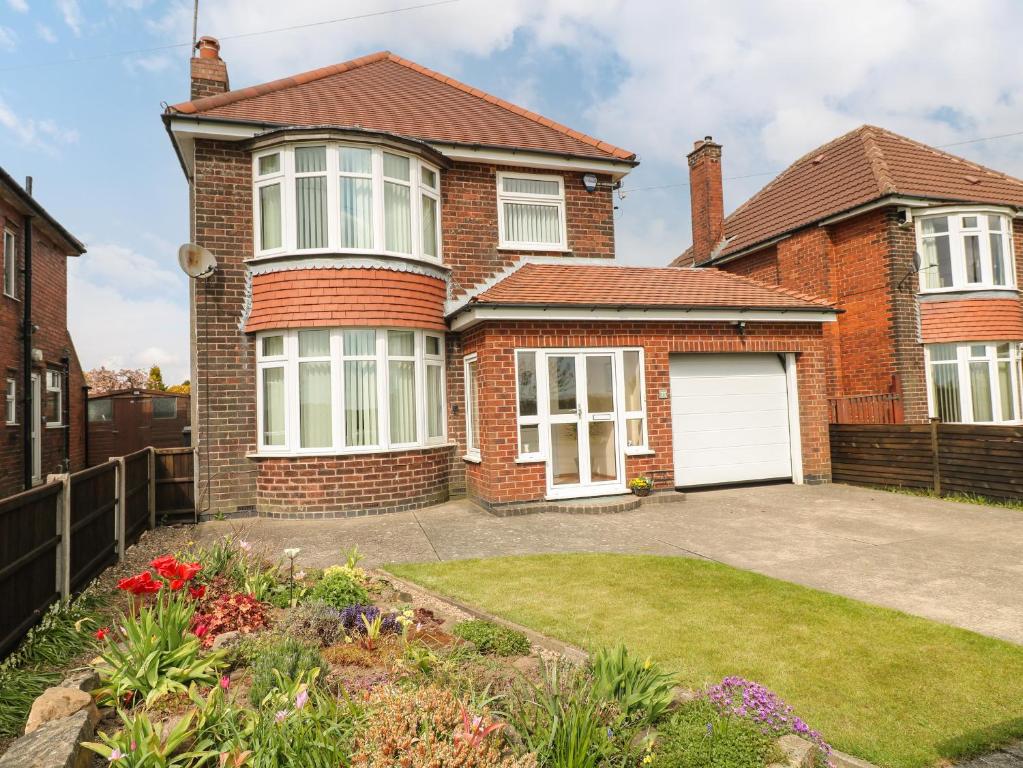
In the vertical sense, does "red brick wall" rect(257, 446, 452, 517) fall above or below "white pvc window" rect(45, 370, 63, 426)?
below

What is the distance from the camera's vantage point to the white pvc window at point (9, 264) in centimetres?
1384

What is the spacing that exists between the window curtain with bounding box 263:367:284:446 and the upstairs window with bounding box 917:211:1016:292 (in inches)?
540

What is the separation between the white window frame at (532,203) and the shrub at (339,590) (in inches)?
309

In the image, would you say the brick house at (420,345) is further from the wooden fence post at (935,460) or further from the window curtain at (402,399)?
the wooden fence post at (935,460)

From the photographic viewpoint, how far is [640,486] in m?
9.82

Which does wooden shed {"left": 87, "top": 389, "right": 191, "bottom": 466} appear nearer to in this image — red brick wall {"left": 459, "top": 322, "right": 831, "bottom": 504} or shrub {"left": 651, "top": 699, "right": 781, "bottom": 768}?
red brick wall {"left": 459, "top": 322, "right": 831, "bottom": 504}

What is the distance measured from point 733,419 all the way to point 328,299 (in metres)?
7.40

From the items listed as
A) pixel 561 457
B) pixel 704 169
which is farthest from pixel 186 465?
pixel 704 169

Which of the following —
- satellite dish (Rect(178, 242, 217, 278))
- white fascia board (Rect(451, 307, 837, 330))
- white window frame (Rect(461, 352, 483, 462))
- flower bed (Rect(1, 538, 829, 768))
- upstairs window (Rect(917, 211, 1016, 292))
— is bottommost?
flower bed (Rect(1, 538, 829, 768))

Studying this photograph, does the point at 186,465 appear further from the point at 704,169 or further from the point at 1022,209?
the point at 1022,209

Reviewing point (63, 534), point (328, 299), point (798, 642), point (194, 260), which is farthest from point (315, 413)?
point (798, 642)

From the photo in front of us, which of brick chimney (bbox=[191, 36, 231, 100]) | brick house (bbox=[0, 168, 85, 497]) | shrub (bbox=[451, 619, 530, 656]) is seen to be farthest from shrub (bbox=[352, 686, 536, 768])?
brick house (bbox=[0, 168, 85, 497])

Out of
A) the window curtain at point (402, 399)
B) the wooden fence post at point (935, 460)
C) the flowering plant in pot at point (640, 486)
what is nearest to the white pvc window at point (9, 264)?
the window curtain at point (402, 399)

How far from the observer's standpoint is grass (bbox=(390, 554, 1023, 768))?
3.06m
